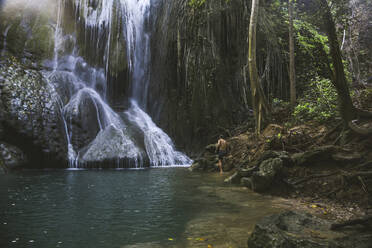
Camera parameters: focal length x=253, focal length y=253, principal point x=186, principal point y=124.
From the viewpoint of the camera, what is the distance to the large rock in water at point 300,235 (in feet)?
7.51

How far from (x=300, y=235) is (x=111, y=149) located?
34.5ft

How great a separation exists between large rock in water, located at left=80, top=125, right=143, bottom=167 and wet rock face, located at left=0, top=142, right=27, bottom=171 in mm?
2383

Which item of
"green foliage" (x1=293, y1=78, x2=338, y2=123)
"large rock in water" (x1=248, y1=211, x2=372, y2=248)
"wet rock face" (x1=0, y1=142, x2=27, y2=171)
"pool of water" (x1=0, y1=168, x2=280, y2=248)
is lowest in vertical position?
"pool of water" (x1=0, y1=168, x2=280, y2=248)

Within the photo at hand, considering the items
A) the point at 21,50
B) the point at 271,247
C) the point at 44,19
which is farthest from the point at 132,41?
the point at 271,247

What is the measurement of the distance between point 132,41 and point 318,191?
1568 cm

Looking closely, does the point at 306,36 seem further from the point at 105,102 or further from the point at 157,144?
the point at 105,102

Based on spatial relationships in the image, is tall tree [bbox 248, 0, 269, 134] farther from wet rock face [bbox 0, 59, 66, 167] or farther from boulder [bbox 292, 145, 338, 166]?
wet rock face [bbox 0, 59, 66, 167]

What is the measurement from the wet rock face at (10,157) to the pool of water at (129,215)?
4.03 meters

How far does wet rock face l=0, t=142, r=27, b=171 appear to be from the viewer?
9.97 meters

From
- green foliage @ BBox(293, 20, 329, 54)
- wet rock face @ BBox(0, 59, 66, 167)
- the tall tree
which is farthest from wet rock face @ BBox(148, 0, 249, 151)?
wet rock face @ BBox(0, 59, 66, 167)

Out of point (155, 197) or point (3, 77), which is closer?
point (155, 197)

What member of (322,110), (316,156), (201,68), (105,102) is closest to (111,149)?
(105,102)

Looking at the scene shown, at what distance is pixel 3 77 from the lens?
1194 centimetres

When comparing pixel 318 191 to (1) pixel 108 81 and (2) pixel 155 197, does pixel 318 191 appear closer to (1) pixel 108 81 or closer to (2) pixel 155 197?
(2) pixel 155 197
